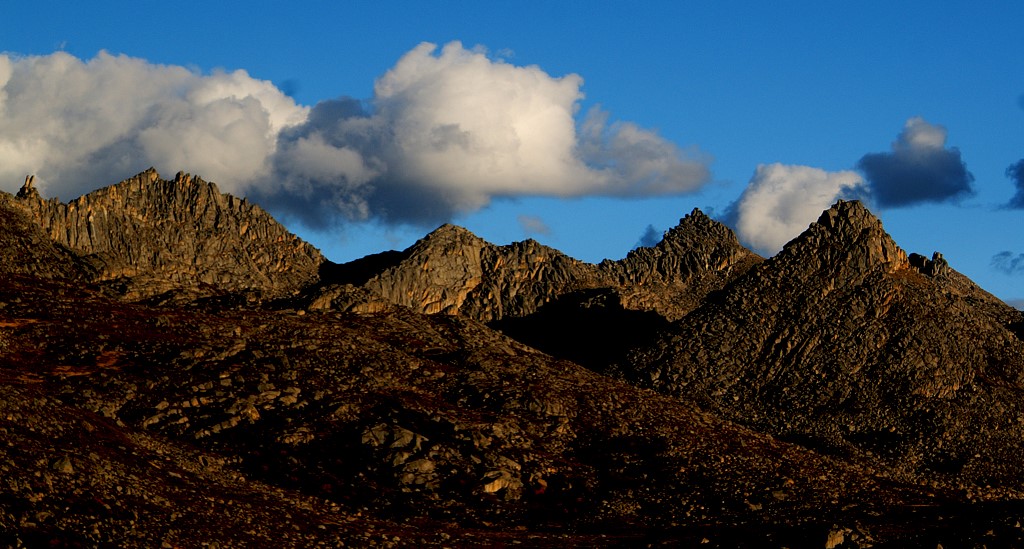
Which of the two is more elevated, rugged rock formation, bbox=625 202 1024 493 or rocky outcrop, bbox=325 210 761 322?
rocky outcrop, bbox=325 210 761 322

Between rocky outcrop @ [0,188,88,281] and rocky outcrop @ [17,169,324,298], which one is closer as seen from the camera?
rocky outcrop @ [0,188,88,281]

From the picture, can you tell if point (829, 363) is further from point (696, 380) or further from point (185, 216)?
point (185, 216)

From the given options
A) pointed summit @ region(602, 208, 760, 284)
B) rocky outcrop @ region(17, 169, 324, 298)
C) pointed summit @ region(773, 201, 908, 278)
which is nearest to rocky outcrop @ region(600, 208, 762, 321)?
pointed summit @ region(602, 208, 760, 284)

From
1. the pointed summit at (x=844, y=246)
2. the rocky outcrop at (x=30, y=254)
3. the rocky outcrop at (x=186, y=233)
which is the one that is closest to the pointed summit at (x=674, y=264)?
the rocky outcrop at (x=186, y=233)

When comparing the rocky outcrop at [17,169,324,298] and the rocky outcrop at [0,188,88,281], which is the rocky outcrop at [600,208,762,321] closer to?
the rocky outcrop at [17,169,324,298]


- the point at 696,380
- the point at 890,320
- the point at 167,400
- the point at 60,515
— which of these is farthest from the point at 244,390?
the point at 890,320

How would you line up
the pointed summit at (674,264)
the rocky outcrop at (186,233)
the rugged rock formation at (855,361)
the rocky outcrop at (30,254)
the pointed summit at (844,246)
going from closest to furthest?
the rocky outcrop at (30,254) < the rugged rock formation at (855,361) < the pointed summit at (844,246) < the rocky outcrop at (186,233) < the pointed summit at (674,264)

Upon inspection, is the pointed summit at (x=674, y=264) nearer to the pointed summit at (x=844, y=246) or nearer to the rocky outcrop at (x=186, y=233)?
the rocky outcrop at (x=186, y=233)

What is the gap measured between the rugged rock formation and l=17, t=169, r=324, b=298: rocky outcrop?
6661 cm

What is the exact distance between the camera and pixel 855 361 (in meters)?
98.8

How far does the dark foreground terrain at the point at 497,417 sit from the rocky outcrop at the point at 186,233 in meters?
45.7

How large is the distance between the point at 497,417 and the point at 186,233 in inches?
4268

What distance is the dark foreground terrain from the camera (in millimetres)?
44281

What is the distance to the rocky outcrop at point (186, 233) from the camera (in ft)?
494
